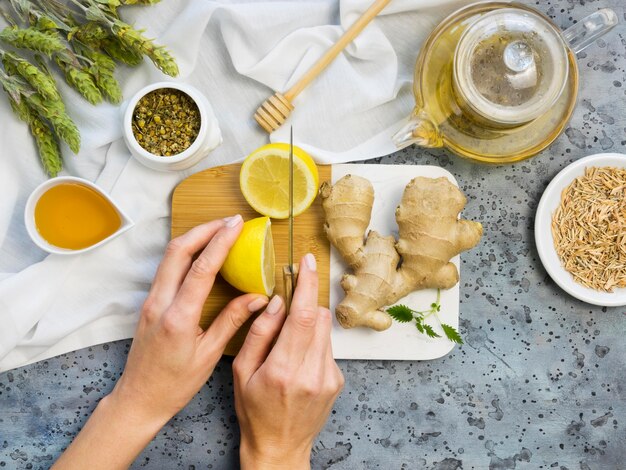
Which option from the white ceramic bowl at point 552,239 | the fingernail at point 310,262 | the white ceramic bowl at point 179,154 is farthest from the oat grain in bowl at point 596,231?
the white ceramic bowl at point 179,154

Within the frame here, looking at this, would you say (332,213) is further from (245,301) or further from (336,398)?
(336,398)

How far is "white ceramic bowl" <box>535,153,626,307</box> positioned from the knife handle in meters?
0.52

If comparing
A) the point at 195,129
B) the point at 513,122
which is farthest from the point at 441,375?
the point at 195,129

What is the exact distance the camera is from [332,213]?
4.22ft

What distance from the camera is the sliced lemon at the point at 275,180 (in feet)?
4.13

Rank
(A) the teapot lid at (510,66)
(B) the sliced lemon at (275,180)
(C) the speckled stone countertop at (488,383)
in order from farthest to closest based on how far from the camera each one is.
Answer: (C) the speckled stone countertop at (488,383), (B) the sliced lemon at (275,180), (A) the teapot lid at (510,66)

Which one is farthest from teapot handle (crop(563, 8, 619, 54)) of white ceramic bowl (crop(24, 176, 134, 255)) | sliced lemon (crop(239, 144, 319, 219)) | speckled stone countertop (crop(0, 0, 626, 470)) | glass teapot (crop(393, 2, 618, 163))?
white ceramic bowl (crop(24, 176, 134, 255))

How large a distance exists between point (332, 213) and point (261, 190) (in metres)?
0.15

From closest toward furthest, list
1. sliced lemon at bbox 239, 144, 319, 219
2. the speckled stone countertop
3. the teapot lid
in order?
1. the teapot lid
2. sliced lemon at bbox 239, 144, 319, 219
3. the speckled stone countertop

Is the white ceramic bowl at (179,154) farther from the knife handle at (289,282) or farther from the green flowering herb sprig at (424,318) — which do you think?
the green flowering herb sprig at (424,318)

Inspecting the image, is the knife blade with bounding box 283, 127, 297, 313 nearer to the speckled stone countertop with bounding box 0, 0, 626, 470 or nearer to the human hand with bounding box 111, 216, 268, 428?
the human hand with bounding box 111, 216, 268, 428

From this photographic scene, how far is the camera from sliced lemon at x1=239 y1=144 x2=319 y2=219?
1.26 metres

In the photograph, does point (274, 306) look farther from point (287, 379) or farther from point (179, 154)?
point (179, 154)

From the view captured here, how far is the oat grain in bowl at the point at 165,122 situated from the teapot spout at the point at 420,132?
1.34 feet
